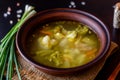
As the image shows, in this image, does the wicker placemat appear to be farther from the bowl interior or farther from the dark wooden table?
the dark wooden table

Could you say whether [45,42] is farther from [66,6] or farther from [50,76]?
[66,6]

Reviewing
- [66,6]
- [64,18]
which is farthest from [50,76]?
[66,6]

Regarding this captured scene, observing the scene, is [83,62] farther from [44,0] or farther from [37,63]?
[44,0]

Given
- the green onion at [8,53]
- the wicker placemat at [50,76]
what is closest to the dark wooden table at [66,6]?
the green onion at [8,53]

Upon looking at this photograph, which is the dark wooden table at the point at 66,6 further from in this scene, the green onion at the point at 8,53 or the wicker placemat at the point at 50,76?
the wicker placemat at the point at 50,76

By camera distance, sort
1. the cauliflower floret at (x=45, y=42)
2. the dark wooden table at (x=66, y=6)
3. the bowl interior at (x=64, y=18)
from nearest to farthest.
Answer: the bowl interior at (x=64, y=18) → the cauliflower floret at (x=45, y=42) → the dark wooden table at (x=66, y=6)


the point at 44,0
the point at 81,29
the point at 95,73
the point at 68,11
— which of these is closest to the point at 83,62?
the point at 95,73

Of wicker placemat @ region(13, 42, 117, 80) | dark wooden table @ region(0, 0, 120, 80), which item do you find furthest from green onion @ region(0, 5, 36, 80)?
dark wooden table @ region(0, 0, 120, 80)
